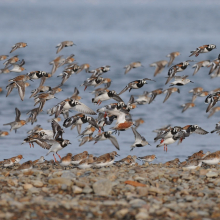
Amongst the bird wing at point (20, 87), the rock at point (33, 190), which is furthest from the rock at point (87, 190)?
the bird wing at point (20, 87)

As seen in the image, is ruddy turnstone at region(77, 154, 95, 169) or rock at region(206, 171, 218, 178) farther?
ruddy turnstone at region(77, 154, 95, 169)

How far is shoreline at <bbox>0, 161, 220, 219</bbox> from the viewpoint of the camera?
5625 mm

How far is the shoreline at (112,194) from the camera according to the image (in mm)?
5625

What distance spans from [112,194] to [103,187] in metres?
0.18

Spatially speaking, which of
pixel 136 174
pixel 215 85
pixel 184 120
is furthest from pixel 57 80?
pixel 136 174

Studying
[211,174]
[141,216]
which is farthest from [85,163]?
[141,216]

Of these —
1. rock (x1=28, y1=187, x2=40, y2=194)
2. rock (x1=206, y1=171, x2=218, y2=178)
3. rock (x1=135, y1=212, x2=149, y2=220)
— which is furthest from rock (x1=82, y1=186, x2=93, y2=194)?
rock (x1=206, y1=171, x2=218, y2=178)

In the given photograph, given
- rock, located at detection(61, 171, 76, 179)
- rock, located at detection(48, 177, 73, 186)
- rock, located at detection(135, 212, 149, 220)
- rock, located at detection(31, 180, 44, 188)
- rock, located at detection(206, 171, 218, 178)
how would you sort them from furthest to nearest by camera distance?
rock, located at detection(206, 171, 218, 178), rock, located at detection(61, 171, 76, 179), rock, located at detection(31, 180, 44, 188), rock, located at detection(48, 177, 73, 186), rock, located at detection(135, 212, 149, 220)

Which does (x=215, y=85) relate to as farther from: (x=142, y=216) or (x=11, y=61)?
(x=142, y=216)

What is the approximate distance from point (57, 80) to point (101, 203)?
67.8 feet

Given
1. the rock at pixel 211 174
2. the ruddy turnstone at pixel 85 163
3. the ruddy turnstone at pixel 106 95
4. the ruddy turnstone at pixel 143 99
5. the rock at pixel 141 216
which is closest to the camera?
the rock at pixel 141 216

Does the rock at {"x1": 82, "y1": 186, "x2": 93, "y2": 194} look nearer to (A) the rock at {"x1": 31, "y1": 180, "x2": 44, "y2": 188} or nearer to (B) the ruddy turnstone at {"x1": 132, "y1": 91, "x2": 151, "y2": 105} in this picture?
(A) the rock at {"x1": 31, "y1": 180, "x2": 44, "y2": 188}

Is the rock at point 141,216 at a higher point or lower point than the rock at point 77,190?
lower

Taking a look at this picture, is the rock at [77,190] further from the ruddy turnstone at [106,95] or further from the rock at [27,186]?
the ruddy turnstone at [106,95]
